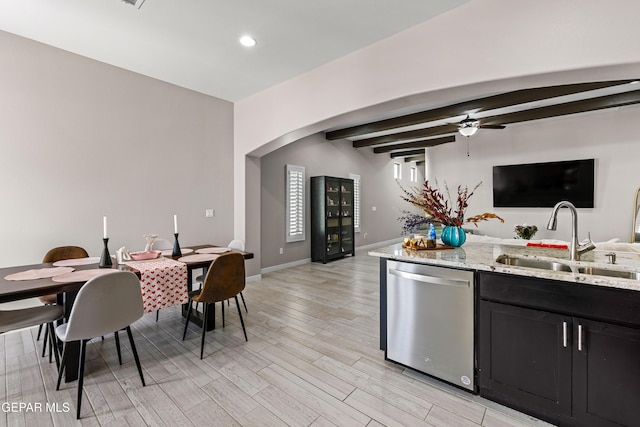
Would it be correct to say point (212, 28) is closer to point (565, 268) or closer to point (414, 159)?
point (565, 268)

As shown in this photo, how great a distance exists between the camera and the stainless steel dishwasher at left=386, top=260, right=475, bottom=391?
6.29 ft

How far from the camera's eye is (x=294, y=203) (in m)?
6.02

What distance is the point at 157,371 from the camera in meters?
2.27

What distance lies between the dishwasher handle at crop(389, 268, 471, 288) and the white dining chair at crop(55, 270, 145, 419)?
77.0 inches

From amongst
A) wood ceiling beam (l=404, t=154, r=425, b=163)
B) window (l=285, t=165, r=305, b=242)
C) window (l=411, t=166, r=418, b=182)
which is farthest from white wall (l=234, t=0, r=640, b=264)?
window (l=411, t=166, r=418, b=182)

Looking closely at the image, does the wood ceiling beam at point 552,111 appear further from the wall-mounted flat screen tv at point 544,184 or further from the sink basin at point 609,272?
the sink basin at point 609,272

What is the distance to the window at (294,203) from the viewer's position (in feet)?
19.3

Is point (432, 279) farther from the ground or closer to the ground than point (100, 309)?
farther from the ground

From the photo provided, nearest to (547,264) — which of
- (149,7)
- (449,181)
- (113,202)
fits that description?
(149,7)

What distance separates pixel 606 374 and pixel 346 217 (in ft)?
18.3

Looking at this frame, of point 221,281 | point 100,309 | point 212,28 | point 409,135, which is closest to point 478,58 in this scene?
point 212,28

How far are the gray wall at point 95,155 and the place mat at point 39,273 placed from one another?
43.4 inches

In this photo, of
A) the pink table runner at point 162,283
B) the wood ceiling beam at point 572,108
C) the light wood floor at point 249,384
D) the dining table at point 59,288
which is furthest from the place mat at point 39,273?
the wood ceiling beam at point 572,108

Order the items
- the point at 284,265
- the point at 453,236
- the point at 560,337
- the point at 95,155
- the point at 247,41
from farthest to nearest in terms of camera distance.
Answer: the point at 284,265, the point at 95,155, the point at 247,41, the point at 453,236, the point at 560,337
